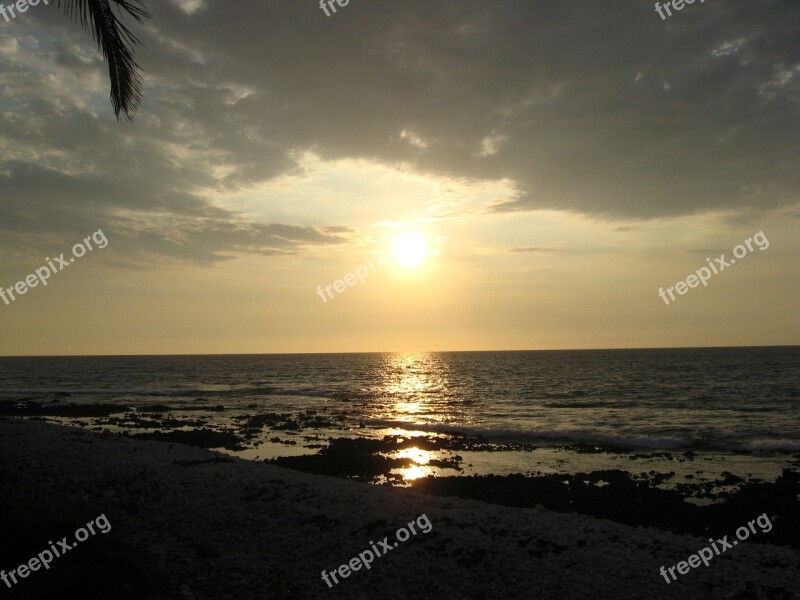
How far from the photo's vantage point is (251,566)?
37.2 ft

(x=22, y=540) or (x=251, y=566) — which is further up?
(x=22, y=540)

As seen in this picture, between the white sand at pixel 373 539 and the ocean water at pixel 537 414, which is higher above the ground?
the white sand at pixel 373 539

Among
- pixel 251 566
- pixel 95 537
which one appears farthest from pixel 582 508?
pixel 95 537

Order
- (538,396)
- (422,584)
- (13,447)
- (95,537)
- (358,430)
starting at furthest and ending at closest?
1. (538,396)
2. (358,430)
3. (13,447)
4. (422,584)
5. (95,537)

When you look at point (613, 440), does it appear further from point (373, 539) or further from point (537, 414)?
point (373, 539)

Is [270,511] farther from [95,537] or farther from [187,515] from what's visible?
[95,537]

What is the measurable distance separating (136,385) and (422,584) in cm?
8891

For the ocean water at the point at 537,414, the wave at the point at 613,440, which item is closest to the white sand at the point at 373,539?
the ocean water at the point at 537,414

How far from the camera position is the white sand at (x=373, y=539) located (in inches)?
437

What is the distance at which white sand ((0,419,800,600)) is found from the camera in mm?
11102

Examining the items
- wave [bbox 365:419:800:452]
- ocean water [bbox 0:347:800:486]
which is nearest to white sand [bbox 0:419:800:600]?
ocean water [bbox 0:347:800:486]

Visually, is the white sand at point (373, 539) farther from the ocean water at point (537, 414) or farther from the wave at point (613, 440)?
the wave at point (613, 440)

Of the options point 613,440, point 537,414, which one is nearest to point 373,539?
point 613,440

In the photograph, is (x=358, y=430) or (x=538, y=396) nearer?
(x=358, y=430)
